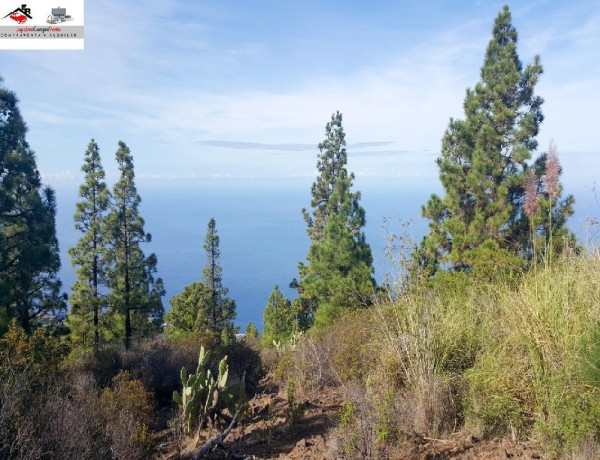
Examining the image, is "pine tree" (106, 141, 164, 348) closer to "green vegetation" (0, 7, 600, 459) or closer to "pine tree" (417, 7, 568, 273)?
"green vegetation" (0, 7, 600, 459)

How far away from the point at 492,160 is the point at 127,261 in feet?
51.8

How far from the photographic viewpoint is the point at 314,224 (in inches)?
1067

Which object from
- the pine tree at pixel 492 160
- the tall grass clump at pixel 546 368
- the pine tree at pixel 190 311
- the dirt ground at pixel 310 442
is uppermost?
the pine tree at pixel 492 160

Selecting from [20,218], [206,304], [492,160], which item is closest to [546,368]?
[492,160]

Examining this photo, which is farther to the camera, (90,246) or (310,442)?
(90,246)

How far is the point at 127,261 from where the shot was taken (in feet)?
63.1

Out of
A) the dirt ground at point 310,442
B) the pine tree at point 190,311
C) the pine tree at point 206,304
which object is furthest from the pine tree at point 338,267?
the pine tree at point 190,311

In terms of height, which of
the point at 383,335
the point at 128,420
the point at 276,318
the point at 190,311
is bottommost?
the point at 190,311

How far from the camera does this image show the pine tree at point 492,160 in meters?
13.2

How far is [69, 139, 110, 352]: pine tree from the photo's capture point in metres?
17.7

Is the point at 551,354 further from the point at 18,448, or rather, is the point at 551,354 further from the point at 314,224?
the point at 314,224

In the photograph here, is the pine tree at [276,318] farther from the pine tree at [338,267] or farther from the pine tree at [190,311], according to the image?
the pine tree at [338,267]

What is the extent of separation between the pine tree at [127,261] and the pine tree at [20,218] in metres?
4.86

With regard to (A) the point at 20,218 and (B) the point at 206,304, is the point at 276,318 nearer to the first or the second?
(B) the point at 206,304
